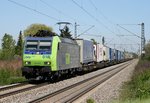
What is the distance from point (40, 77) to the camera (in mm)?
27219

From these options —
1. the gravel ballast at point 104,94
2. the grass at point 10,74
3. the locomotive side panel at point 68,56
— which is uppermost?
the locomotive side panel at point 68,56

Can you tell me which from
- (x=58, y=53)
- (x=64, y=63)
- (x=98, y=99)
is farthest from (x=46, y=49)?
(x=98, y=99)

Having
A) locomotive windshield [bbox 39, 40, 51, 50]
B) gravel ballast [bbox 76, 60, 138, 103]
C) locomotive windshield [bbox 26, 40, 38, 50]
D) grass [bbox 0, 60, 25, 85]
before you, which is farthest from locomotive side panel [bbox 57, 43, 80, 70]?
grass [bbox 0, 60, 25, 85]

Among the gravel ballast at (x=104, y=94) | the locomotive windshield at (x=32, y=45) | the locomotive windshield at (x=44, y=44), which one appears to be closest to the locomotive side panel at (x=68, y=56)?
the locomotive windshield at (x=44, y=44)

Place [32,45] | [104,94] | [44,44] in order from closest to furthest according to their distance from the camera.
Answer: [104,94] → [44,44] → [32,45]

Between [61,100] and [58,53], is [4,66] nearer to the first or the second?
[58,53]

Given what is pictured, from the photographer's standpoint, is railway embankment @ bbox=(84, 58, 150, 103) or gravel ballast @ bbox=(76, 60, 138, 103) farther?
gravel ballast @ bbox=(76, 60, 138, 103)

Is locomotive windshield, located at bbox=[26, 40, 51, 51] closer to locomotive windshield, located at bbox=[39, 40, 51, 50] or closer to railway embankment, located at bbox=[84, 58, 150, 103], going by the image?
locomotive windshield, located at bbox=[39, 40, 51, 50]

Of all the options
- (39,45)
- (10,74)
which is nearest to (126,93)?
(39,45)

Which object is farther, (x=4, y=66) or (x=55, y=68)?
(x=4, y=66)

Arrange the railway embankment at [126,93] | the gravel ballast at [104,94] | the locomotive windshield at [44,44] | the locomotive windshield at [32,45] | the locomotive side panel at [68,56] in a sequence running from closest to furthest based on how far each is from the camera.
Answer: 1. the railway embankment at [126,93]
2. the gravel ballast at [104,94]
3. the locomotive windshield at [44,44]
4. the locomotive windshield at [32,45]
5. the locomotive side panel at [68,56]

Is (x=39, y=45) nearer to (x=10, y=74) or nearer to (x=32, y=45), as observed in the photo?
(x=32, y=45)

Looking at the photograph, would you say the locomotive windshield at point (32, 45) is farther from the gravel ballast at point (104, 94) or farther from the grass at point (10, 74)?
the gravel ballast at point (104, 94)

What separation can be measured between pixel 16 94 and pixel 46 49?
22.3 feet
